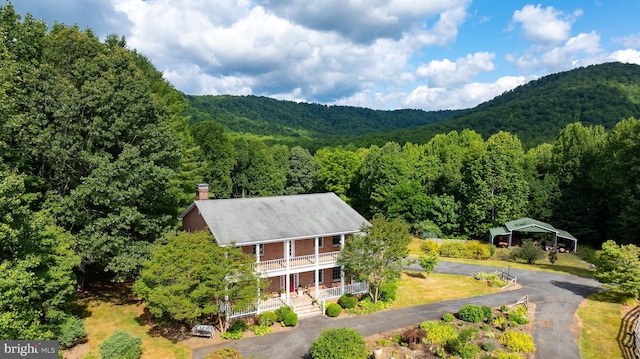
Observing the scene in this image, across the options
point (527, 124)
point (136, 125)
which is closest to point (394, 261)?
point (136, 125)

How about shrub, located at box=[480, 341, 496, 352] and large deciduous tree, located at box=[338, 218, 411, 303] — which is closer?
shrub, located at box=[480, 341, 496, 352]

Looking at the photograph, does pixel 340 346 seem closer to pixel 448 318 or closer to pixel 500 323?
pixel 448 318

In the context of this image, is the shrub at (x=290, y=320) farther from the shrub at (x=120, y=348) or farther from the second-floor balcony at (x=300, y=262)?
the shrub at (x=120, y=348)

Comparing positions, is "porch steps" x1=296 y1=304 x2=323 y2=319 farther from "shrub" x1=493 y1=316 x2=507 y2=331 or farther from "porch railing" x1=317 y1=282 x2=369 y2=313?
"shrub" x1=493 y1=316 x2=507 y2=331

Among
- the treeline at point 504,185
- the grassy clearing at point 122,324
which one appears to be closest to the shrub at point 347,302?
the grassy clearing at point 122,324

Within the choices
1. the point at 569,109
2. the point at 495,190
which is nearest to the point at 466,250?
the point at 495,190

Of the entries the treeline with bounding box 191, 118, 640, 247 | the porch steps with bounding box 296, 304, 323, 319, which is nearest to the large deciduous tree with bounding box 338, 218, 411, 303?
the porch steps with bounding box 296, 304, 323, 319
